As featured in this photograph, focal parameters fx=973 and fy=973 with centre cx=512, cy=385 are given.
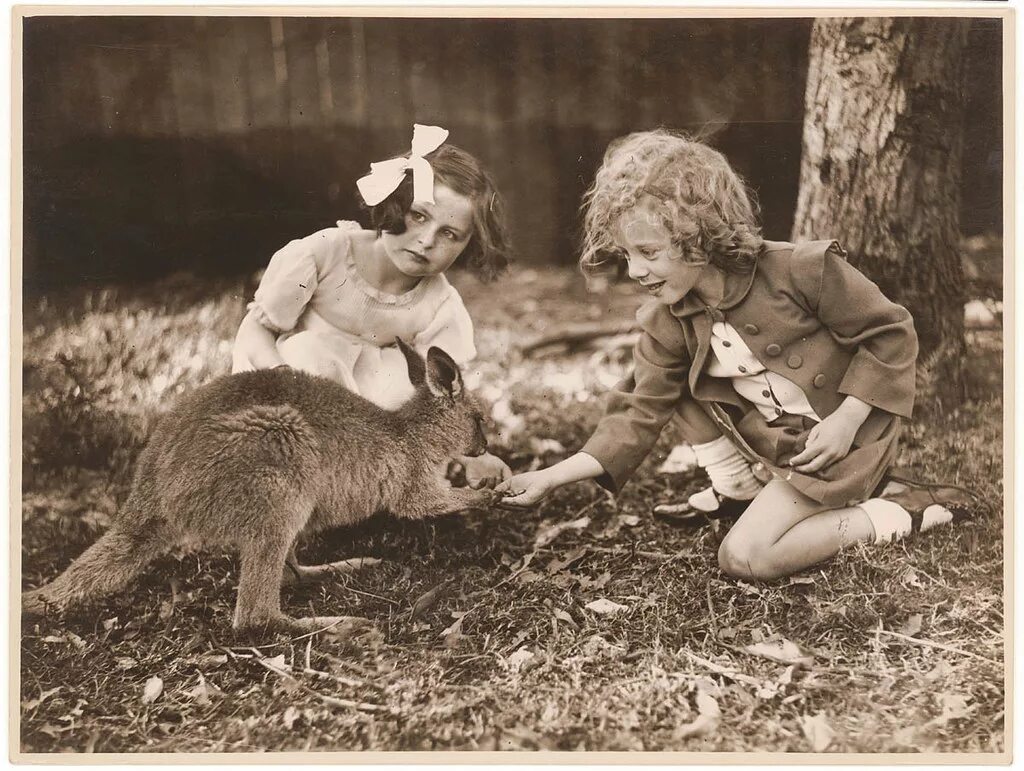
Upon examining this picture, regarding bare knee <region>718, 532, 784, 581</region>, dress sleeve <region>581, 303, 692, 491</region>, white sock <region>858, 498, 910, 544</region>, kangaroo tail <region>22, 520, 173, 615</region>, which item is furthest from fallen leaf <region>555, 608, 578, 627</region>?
kangaroo tail <region>22, 520, 173, 615</region>

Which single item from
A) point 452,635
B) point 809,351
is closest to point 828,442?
point 809,351

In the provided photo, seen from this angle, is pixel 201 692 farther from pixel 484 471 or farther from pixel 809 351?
pixel 809 351

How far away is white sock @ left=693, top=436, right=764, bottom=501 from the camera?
4.88 m

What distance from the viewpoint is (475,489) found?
15.9 ft

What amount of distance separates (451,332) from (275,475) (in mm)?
1125

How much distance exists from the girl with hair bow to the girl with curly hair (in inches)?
26.6

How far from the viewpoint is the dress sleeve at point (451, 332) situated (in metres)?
4.89

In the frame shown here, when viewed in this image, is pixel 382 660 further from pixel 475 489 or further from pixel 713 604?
pixel 713 604

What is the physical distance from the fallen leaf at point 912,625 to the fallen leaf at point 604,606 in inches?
52.9

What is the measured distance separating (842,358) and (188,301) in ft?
10.5

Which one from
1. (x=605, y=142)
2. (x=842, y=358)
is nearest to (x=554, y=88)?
(x=605, y=142)

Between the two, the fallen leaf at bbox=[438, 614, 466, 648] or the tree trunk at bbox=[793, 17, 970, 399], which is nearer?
the fallen leaf at bbox=[438, 614, 466, 648]

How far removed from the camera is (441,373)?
479 cm

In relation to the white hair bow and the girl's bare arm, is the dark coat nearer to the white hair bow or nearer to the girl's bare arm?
the white hair bow
